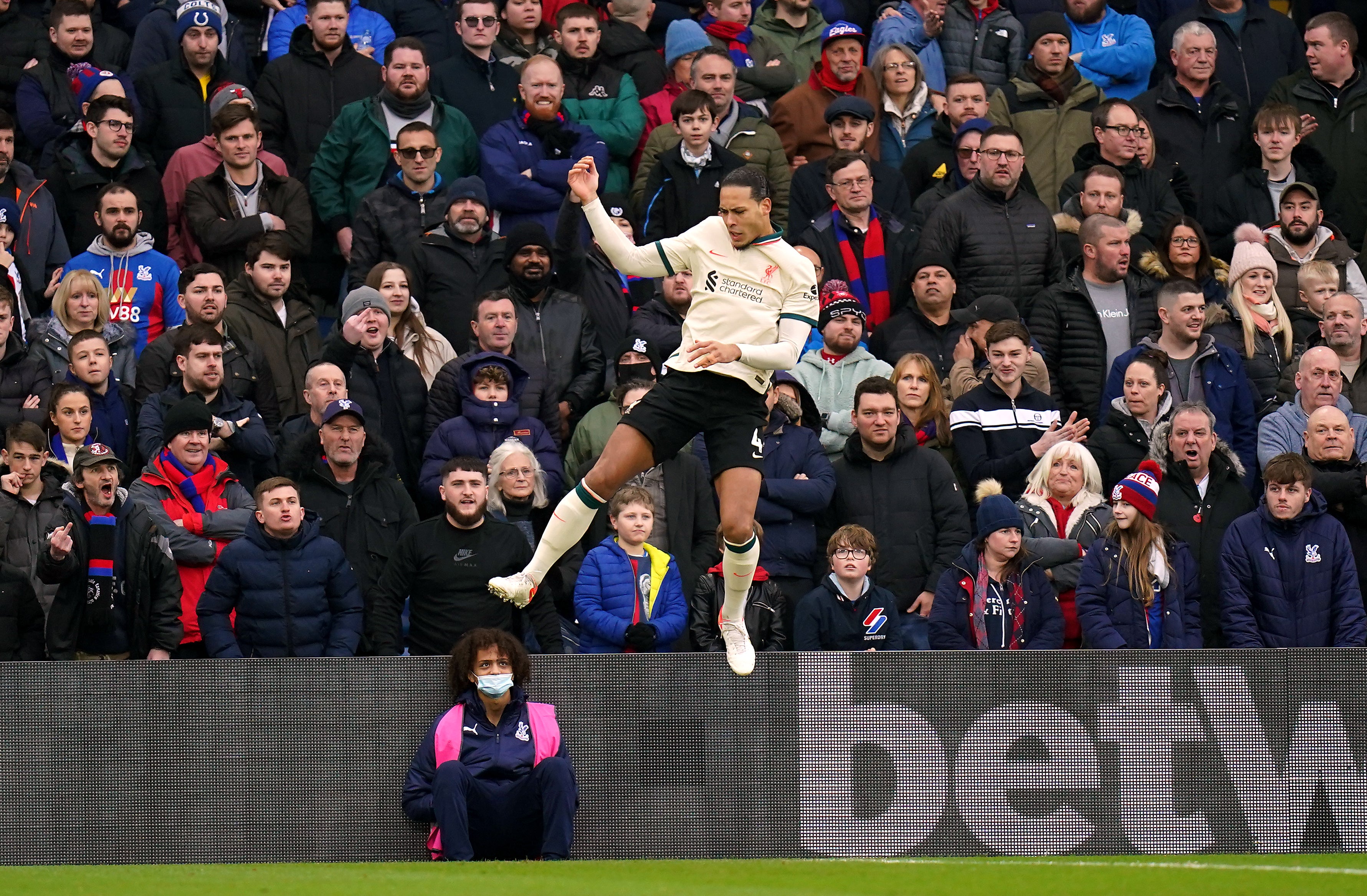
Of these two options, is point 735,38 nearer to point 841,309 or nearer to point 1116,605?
point 841,309

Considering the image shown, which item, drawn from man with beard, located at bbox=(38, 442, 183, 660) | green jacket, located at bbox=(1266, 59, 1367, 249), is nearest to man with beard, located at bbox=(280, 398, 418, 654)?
man with beard, located at bbox=(38, 442, 183, 660)

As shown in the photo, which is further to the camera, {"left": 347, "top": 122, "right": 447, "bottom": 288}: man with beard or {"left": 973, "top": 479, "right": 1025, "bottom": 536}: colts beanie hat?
{"left": 347, "top": 122, "right": 447, "bottom": 288}: man with beard

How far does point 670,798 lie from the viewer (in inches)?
400

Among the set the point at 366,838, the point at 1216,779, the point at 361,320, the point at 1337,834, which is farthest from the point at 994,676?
the point at 361,320

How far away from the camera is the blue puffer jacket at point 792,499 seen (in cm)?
1135

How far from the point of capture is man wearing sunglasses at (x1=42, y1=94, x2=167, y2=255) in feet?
44.7

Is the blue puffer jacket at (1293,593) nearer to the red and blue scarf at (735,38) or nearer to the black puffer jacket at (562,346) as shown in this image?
the black puffer jacket at (562,346)

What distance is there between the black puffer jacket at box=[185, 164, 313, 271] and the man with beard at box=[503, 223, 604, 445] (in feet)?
5.36

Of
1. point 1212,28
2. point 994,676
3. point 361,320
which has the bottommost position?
point 994,676

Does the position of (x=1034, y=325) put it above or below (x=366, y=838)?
above

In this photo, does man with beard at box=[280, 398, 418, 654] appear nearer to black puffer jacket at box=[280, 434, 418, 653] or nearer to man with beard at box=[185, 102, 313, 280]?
black puffer jacket at box=[280, 434, 418, 653]

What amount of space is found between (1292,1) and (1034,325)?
302 inches

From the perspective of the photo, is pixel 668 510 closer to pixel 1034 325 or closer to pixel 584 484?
pixel 584 484

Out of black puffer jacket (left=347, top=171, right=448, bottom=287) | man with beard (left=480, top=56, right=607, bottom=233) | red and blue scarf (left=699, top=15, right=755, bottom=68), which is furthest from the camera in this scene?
red and blue scarf (left=699, top=15, right=755, bottom=68)
